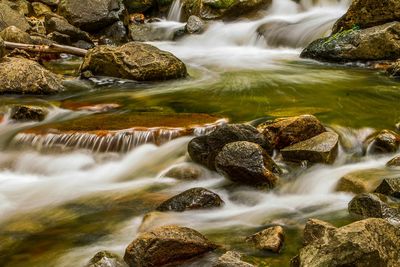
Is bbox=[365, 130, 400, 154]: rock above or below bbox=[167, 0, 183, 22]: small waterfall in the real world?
below

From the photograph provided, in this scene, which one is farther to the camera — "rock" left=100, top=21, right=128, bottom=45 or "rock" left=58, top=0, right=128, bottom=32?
"rock" left=100, top=21, right=128, bottom=45

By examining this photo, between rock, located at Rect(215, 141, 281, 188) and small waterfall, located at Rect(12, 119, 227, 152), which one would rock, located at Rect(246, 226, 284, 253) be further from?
small waterfall, located at Rect(12, 119, 227, 152)

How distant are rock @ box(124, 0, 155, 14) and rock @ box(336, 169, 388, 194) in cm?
1539

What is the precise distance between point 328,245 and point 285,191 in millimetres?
2391

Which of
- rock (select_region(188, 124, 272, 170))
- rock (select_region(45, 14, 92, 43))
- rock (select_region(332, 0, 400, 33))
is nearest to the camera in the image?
rock (select_region(188, 124, 272, 170))

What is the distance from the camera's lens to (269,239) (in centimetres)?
416

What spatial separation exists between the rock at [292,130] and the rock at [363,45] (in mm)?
5765

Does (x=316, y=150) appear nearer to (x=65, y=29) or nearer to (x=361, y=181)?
(x=361, y=181)

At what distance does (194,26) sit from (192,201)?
12.7 metres

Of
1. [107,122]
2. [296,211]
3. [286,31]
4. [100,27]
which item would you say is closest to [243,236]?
[296,211]

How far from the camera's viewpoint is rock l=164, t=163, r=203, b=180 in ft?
19.9

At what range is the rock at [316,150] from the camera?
6.03 meters

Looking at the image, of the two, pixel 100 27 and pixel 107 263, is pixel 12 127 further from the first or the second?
pixel 100 27

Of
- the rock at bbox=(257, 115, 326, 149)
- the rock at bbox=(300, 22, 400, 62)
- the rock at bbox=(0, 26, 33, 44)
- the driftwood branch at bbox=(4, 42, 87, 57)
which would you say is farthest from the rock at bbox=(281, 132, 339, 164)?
the rock at bbox=(0, 26, 33, 44)
